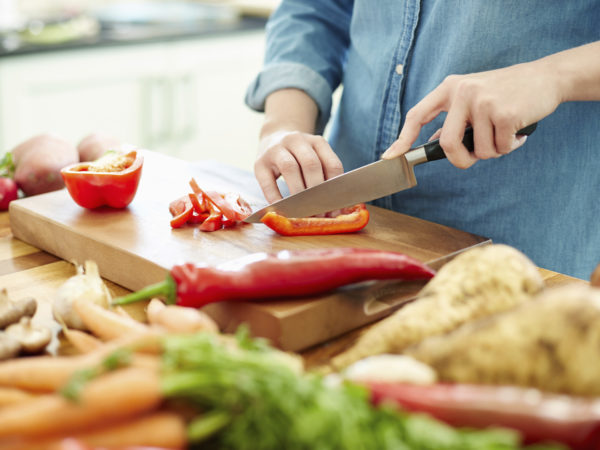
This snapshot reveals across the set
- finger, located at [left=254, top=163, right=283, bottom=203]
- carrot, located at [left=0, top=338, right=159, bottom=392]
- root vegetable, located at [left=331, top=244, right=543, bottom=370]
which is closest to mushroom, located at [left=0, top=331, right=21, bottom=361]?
carrot, located at [left=0, top=338, right=159, bottom=392]

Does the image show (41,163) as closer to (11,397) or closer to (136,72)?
(11,397)

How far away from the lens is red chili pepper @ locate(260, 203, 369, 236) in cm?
142

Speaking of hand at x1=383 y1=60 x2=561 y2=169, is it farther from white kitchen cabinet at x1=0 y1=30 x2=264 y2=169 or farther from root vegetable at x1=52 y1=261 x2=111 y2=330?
white kitchen cabinet at x1=0 y1=30 x2=264 y2=169

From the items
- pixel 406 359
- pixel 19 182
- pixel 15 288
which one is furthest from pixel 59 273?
pixel 406 359

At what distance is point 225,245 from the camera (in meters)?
1.36

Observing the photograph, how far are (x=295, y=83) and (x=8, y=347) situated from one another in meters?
1.14

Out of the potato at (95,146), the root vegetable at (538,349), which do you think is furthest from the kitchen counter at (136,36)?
the root vegetable at (538,349)

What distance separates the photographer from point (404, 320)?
36.9 inches

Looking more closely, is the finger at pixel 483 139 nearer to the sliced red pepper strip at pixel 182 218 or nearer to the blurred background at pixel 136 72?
the sliced red pepper strip at pixel 182 218

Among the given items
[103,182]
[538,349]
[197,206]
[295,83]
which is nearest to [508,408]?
[538,349]

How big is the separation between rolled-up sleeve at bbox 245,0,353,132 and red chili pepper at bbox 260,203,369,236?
55 cm

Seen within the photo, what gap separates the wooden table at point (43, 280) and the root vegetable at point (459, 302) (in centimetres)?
14

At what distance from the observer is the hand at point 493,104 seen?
4.12 ft

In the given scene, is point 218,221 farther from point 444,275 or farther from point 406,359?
point 406,359
